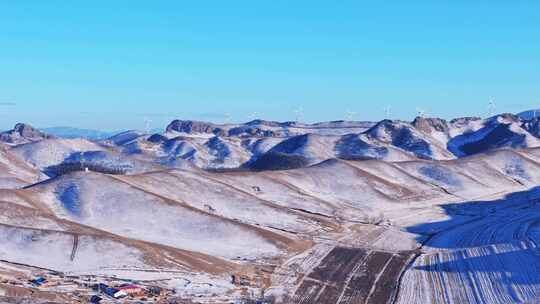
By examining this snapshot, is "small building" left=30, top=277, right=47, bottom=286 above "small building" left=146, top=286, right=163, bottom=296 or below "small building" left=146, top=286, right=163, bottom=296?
above

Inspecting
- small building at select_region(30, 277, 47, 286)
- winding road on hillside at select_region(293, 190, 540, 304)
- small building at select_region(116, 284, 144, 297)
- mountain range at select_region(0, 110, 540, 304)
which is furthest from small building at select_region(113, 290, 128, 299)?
winding road on hillside at select_region(293, 190, 540, 304)

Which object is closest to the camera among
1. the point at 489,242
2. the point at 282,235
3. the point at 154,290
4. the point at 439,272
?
the point at 154,290

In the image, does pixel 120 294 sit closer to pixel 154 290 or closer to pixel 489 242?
pixel 154 290

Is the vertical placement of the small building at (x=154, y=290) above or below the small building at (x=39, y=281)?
below

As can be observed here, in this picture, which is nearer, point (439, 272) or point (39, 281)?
point (39, 281)

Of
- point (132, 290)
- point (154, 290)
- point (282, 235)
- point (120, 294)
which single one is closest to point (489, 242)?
point (282, 235)

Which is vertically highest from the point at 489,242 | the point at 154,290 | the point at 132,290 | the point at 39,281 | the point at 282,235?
the point at 132,290

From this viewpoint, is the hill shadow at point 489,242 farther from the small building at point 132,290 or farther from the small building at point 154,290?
the small building at point 132,290

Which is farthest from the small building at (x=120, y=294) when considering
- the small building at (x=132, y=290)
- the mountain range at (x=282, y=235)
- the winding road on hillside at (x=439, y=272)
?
the winding road on hillside at (x=439, y=272)

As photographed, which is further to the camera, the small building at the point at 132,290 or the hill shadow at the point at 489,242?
the hill shadow at the point at 489,242

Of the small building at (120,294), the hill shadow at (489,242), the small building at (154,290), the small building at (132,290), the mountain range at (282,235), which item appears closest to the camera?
the small building at (120,294)

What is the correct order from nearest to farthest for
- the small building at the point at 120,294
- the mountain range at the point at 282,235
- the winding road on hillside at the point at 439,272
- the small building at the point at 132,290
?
the small building at the point at 120,294 → the small building at the point at 132,290 → the winding road on hillside at the point at 439,272 → the mountain range at the point at 282,235

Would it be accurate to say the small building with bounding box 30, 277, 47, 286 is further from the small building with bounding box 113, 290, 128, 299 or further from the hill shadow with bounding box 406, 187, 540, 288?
the hill shadow with bounding box 406, 187, 540, 288

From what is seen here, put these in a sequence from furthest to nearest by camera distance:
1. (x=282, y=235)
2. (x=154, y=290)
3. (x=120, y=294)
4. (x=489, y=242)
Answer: (x=282, y=235), (x=489, y=242), (x=154, y=290), (x=120, y=294)
